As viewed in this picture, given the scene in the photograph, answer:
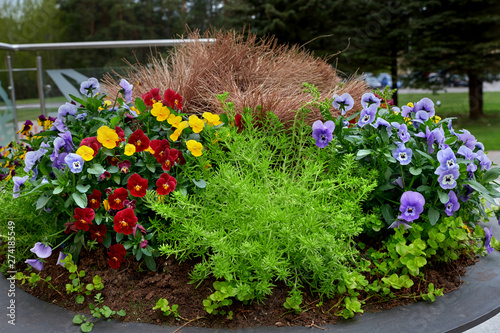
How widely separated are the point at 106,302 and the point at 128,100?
95 cm

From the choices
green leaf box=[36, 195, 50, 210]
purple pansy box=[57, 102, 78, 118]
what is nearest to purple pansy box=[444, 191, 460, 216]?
green leaf box=[36, 195, 50, 210]

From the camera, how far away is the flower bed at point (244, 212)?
4.59ft

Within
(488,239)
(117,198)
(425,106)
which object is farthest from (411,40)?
(117,198)

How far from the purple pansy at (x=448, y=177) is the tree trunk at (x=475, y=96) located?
9802 millimetres

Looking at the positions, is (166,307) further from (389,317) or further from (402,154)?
(402,154)

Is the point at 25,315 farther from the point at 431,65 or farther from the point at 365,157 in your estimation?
the point at 431,65

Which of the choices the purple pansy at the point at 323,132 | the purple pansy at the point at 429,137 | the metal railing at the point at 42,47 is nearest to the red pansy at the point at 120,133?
the purple pansy at the point at 323,132

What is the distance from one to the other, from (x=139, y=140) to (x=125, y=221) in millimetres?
350

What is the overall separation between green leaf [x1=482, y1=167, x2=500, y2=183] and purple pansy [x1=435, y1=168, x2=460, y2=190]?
1.08 ft

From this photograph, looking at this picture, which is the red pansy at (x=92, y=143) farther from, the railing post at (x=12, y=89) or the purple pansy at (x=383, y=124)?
the railing post at (x=12, y=89)

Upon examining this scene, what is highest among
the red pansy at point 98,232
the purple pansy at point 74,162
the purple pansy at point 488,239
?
the purple pansy at point 74,162

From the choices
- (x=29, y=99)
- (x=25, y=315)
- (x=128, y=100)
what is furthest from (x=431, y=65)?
(x=25, y=315)

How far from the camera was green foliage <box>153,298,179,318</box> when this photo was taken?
1371mm

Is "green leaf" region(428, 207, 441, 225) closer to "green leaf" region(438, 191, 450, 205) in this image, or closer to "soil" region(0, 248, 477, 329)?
"green leaf" region(438, 191, 450, 205)
